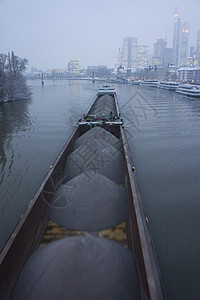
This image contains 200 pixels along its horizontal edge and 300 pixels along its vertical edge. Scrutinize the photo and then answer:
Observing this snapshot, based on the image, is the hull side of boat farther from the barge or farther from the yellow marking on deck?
the yellow marking on deck

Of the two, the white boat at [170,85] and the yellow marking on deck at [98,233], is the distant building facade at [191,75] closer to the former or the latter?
the white boat at [170,85]

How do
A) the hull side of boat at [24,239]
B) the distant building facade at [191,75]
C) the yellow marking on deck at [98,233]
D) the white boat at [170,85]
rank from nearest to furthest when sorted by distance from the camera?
the hull side of boat at [24,239] < the yellow marking on deck at [98,233] < the white boat at [170,85] < the distant building facade at [191,75]

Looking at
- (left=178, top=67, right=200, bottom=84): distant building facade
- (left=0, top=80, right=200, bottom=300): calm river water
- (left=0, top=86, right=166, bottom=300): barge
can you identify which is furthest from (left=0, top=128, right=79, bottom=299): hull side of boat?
(left=178, top=67, right=200, bottom=84): distant building facade

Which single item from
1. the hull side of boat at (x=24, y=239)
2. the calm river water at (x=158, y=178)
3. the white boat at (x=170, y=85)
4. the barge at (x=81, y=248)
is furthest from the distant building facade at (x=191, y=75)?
the hull side of boat at (x=24, y=239)

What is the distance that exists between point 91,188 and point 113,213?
0.96 meters

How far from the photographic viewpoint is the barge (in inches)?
150

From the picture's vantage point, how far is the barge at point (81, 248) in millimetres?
3809

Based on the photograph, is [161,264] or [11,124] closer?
[161,264]

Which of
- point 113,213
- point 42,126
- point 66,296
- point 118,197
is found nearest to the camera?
point 66,296

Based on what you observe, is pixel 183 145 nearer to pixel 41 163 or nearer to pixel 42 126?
pixel 41 163

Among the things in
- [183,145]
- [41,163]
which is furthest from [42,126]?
[183,145]

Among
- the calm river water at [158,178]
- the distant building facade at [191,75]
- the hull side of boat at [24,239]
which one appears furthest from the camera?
the distant building facade at [191,75]

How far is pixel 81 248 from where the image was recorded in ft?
13.7

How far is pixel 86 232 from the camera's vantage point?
575 centimetres
